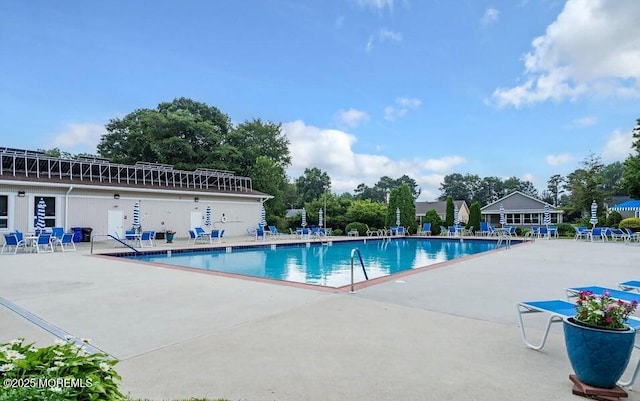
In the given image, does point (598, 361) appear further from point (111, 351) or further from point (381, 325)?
point (111, 351)

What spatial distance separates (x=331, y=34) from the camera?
56.7 ft

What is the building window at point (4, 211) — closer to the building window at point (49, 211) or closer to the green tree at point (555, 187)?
the building window at point (49, 211)

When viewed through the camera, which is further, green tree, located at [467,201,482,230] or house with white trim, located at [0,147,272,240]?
green tree, located at [467,201,482,230]

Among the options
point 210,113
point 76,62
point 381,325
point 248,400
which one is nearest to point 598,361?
point 381,325

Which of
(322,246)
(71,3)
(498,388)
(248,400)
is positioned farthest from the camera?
(322,246)

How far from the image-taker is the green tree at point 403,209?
2788cm

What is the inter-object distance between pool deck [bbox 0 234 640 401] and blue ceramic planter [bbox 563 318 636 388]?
0.23 m

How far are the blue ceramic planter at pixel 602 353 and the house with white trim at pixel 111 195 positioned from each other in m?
20.0

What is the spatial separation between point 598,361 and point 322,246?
57.8 feet

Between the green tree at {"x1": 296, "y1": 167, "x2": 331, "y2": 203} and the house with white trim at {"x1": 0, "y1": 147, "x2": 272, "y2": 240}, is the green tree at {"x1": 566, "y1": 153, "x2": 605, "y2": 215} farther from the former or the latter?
the house with white trim at {"x1": 0, "y1": 147, "x2": 272, "y2": 240}

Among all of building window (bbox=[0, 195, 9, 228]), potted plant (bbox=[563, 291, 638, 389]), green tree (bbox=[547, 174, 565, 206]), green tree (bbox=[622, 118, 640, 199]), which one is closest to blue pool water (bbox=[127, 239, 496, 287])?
potted plant (bbox=[563, 291, 638, 389])

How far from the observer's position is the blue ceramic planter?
270cm

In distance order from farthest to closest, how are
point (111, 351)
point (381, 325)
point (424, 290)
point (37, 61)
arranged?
point (37, 61), point (424, 290), point (381, 325), point (111, 351)

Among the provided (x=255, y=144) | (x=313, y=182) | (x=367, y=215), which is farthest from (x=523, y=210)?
(x=255, y=144)
